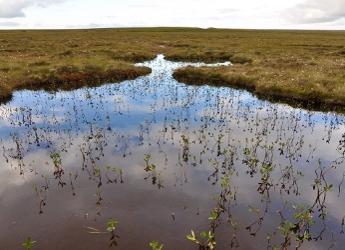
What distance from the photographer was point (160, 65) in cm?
4972

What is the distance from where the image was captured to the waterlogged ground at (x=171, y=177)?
10.5 metres

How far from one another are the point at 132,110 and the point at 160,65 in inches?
1023

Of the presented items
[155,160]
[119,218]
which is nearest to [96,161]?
[155,160]

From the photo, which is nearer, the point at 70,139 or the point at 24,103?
the point at 70,139

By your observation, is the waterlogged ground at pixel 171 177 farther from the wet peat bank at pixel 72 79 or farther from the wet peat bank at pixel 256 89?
the wet peat bank at pixel 72 79

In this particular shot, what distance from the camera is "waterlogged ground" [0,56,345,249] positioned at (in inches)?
415

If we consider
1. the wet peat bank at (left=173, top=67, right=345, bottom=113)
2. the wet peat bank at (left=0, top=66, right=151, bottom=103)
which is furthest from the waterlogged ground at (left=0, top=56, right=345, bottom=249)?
the wet peat bank at (left=0, top=66, right=151, bottom=103)

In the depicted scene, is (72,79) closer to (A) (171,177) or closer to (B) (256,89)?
(B) (256,89)

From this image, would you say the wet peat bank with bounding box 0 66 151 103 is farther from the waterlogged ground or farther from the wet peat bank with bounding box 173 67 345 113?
the waterlogged ground

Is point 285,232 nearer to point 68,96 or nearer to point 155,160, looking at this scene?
point 155,160

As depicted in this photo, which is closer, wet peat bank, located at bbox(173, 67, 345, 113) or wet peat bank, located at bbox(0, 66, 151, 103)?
wet peat bank, located at bbox(173, 67, 345, 113)

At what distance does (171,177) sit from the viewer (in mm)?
14180

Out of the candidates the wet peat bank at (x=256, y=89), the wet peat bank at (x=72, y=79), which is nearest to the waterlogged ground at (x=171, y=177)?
the wet peat bank at (x=256, y=89)

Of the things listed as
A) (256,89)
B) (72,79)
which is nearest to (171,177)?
(256,89)
